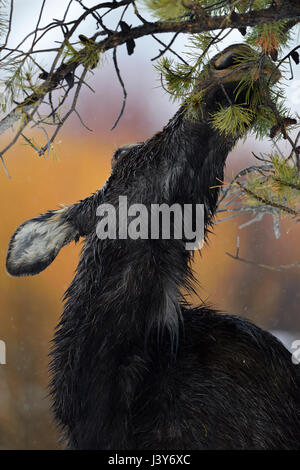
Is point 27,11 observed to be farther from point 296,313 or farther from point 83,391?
point 296,313

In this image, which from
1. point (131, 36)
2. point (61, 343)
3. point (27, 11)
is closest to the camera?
point (131, 36)

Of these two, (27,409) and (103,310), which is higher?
(103,310)

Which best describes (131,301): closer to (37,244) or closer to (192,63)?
(37,244)

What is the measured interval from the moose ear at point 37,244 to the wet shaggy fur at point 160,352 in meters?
0.05

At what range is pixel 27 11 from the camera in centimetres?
107

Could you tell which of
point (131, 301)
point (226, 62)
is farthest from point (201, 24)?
point (131, 301)

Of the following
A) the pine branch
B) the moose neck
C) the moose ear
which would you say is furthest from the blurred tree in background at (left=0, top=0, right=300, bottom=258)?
the moose ear

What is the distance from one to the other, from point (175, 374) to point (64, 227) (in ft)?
1.02

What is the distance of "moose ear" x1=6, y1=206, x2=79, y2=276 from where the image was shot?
2.81ft

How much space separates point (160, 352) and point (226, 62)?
0.45 meters

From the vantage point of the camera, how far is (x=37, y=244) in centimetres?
86
